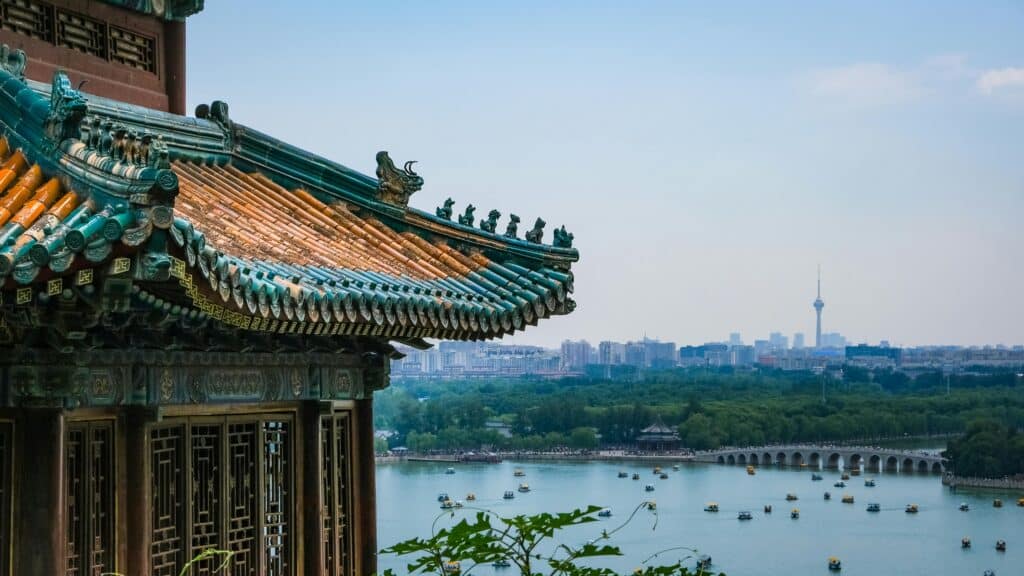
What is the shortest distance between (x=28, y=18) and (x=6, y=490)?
5.69ft

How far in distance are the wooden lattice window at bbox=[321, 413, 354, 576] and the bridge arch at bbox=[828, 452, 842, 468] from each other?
72.9 meters

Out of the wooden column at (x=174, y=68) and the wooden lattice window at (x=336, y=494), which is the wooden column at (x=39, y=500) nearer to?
the wooden lattice window at (x=336, y=494)

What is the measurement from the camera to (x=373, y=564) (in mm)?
5340

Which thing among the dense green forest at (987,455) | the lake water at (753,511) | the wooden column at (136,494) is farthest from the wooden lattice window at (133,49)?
the dense green forest at (987,455)

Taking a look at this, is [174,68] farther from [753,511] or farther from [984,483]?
[984,483]

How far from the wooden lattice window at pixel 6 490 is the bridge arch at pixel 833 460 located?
7444 cm

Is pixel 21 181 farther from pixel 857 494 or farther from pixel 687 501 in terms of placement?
pixel 857 494

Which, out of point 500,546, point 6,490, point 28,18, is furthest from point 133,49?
point 500,546

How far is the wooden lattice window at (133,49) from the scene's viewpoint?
525 centimetres

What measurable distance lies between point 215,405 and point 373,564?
44.3 inches

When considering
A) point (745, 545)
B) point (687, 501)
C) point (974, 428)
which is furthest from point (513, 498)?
point (974, 428)

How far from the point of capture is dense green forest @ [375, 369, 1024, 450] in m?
78.9

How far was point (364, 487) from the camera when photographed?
532 centimetres

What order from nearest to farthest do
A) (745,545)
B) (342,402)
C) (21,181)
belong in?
(21,181) → (342,402) → (745,545)
